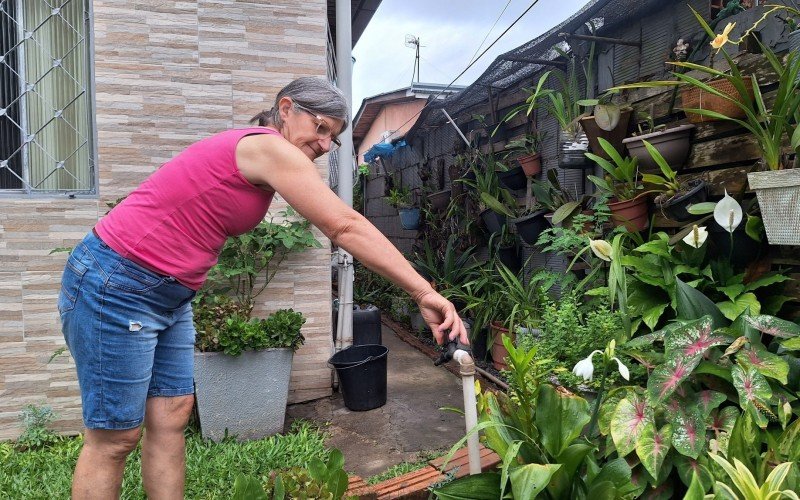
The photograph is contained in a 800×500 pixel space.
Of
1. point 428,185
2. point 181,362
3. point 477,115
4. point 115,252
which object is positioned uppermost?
point 477,115

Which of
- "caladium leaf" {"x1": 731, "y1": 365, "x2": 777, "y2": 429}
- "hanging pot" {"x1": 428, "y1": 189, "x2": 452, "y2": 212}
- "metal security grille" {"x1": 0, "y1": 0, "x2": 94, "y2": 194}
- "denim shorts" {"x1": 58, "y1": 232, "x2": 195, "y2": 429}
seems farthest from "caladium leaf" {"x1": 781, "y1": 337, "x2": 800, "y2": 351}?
"hanging pot" {"x1": 428, "y1": 189, "x2": 452, "y2": 212}

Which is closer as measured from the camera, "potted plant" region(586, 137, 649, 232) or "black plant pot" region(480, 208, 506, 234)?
"potted plant" region(586, 137, 649, 232)

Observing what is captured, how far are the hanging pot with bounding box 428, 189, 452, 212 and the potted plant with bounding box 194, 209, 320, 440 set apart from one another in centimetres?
268

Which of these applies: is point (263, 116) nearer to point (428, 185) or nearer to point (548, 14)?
point (428, 185)

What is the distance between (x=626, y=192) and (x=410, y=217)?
3873mm

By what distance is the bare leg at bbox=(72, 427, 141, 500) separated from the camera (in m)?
1.43

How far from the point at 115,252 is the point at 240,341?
1.48 m

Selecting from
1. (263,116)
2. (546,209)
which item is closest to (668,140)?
(546,209)

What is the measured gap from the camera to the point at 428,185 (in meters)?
6.41

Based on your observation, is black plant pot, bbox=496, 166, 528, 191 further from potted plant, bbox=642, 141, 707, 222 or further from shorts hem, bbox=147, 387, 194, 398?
shorts hem, bbox=147, 387, 194, 398

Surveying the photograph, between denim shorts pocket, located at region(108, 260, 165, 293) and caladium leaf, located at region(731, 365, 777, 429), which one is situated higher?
denim shorts pocket, located at region(108, 260, 165, 293)

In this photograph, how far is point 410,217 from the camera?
649cm

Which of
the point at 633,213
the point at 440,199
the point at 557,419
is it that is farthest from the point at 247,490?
the point at 440,199

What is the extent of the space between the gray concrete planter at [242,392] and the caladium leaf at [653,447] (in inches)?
76.0
